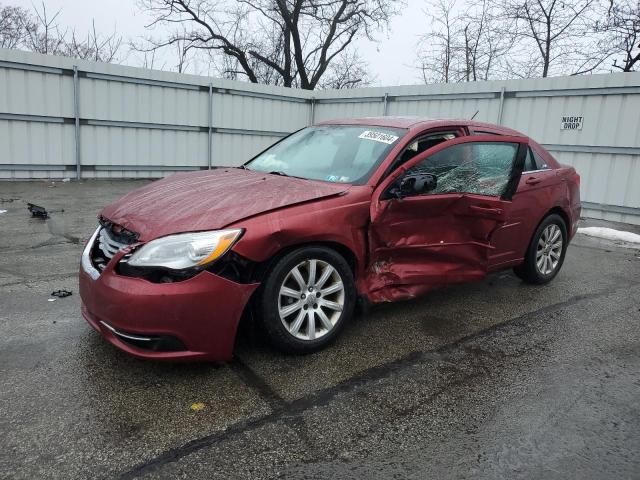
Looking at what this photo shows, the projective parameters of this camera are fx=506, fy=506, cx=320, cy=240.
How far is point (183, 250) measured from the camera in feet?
8.97

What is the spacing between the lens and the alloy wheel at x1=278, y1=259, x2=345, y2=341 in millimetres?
3090

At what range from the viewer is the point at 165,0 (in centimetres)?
2361

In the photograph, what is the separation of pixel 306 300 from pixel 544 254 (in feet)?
9.76

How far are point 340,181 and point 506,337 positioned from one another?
5.57ft

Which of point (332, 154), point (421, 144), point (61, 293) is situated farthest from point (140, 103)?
point (421, 144)

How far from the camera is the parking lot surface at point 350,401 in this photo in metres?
2.25

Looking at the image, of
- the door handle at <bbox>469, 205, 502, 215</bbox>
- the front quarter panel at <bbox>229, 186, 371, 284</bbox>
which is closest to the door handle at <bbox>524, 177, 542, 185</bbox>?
the door handle at <bbox>469, 205, 502, 215</bbox>

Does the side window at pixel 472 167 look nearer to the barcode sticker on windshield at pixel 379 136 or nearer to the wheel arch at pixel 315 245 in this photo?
the barcode sticker on windshield at pixel 379 136

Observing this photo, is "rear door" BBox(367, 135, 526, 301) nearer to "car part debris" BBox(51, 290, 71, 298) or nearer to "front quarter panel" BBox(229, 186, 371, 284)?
"front quarter panel" BBox(229, 186, 371, 284)

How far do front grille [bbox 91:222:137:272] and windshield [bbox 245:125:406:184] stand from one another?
132cm

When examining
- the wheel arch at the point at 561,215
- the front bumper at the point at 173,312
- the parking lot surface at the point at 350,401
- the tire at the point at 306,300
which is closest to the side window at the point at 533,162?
the wheel arch at the point at 561,215

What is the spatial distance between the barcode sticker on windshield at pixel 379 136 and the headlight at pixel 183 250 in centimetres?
160

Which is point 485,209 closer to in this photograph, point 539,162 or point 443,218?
point 443,218

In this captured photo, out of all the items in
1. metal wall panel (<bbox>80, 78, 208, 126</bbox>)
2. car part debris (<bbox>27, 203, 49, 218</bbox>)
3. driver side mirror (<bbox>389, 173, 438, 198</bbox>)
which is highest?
metal wall panel (<bbox>80, 78, 208, 126</bbox>)
